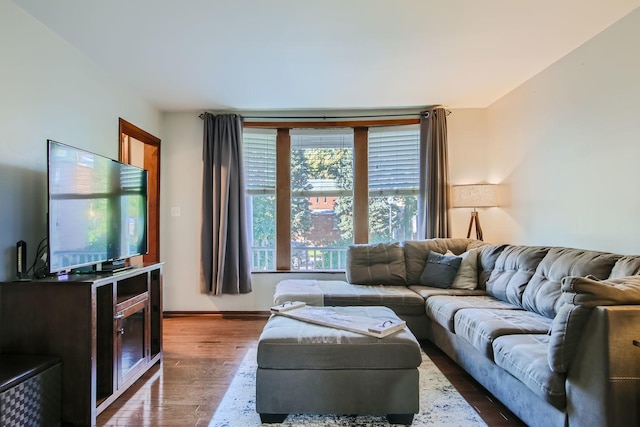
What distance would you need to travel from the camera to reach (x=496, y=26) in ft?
7.76

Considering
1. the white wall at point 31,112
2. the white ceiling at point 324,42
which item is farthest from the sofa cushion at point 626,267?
the white wall at point 31,112

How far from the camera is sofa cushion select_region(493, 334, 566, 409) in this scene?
5.19ft

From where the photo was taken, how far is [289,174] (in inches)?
167

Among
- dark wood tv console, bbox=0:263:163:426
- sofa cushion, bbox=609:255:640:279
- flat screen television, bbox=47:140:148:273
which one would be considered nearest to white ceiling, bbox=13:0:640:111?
flat screen television, bbox=47:140:148:273

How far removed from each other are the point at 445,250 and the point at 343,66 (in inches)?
85.0

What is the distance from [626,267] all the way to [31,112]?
3.78 meters

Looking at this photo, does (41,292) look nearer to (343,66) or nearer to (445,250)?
(343,66)

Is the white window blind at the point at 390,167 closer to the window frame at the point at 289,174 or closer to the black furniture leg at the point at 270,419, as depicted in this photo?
the window frame at the point at 289,174

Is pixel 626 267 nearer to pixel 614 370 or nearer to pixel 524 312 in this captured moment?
pixel 524 312

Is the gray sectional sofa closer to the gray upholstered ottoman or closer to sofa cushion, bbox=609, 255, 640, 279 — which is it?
sofa cushion, bbox=609, 255, 640, 279

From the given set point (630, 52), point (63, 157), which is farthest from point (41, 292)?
point (630, 52)

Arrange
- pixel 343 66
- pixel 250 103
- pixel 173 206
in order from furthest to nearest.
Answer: pixel 173 206 → pixel 250 103 → pixel 343 66

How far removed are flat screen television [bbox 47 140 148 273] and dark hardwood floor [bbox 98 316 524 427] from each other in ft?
3.07

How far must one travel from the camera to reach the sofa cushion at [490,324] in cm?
207
